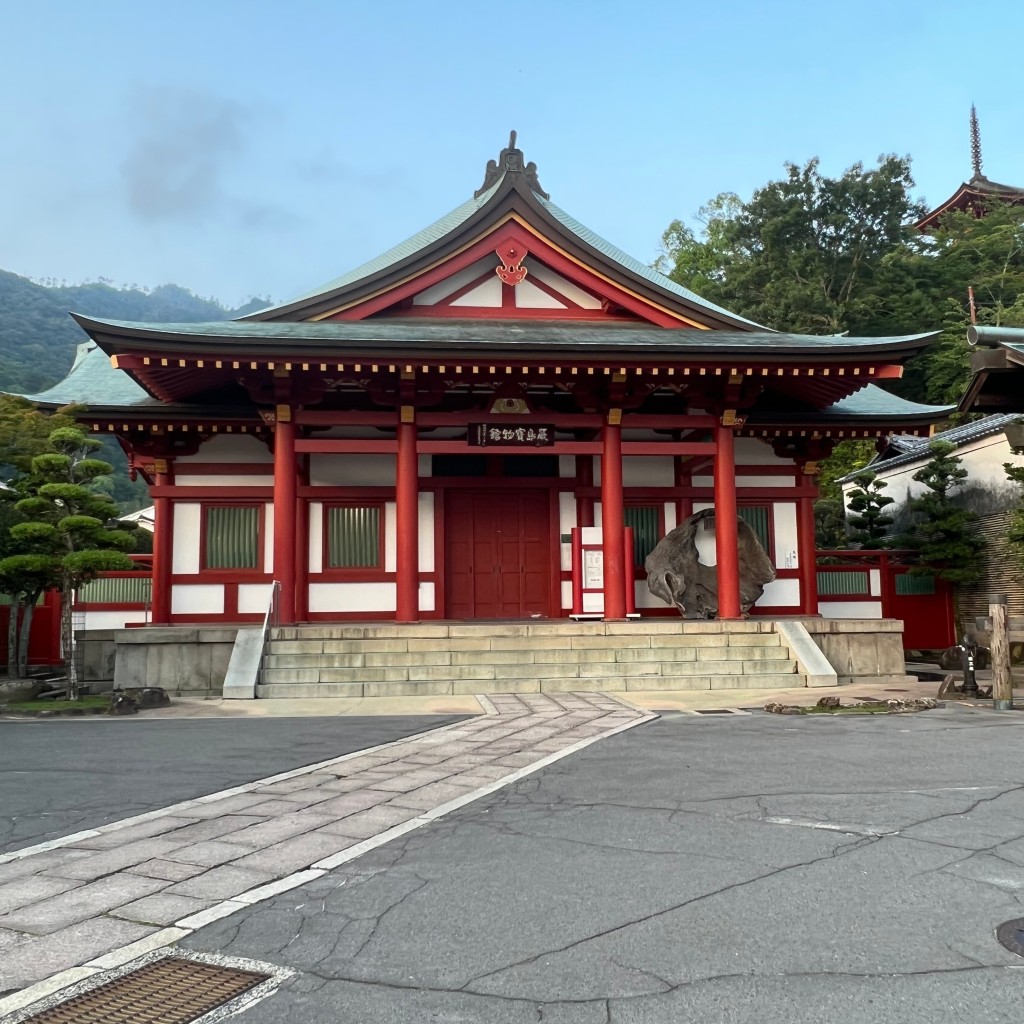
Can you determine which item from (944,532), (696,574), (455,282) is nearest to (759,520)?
(696,574)

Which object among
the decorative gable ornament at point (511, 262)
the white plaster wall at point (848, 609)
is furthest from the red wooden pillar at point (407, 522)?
the white plaster wall at point (848, 609)

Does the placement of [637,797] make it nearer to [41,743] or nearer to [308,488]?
[41,743]

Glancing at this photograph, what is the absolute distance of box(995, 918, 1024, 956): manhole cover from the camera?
318 centimetres

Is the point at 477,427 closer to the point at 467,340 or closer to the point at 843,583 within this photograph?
the point at 467,340

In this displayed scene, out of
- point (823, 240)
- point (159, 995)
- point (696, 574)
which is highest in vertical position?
point (823, 240)

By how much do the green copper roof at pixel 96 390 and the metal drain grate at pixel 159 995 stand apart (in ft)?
40.2

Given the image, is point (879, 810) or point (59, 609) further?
point (59, 609)

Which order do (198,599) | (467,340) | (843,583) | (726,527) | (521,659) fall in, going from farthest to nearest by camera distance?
(843,583), (198,599), (726,527), (467,340), (521,659)

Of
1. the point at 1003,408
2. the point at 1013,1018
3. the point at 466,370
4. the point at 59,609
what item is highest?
the point at 466,370

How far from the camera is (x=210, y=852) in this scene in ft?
14.9

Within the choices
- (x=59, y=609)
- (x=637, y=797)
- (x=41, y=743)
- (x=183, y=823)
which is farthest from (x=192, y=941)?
(x=59, y=609)

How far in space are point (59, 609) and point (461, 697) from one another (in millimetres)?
11250

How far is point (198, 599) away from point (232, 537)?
1.22 meters

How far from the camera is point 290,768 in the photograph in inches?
272
